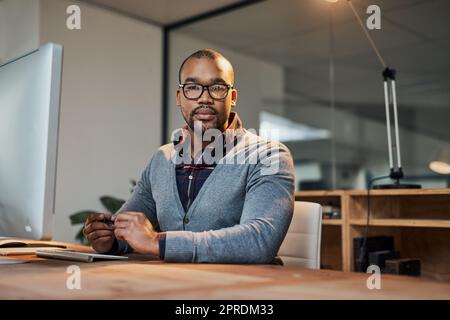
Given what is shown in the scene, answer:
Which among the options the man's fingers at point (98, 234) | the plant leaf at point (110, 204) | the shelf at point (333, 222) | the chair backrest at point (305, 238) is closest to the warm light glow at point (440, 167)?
the shelf at point (333, 222)

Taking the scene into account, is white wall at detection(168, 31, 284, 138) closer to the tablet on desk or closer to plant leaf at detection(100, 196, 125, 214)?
plant leaf at detection(100, 196, 125, 214)

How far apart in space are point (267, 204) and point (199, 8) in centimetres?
329

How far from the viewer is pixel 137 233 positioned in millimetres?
1129

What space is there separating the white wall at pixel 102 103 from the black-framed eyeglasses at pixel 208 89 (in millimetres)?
2434

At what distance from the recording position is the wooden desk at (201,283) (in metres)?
0.73

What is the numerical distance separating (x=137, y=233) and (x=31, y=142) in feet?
0.98

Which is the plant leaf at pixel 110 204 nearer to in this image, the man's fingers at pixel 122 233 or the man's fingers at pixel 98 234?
the man's fingers at pixel 98 234

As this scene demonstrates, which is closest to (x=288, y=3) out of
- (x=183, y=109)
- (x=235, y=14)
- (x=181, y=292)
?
(x=235, y=14)

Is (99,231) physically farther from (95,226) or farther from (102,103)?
(102,103)

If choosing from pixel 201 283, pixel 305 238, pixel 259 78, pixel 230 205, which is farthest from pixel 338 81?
pixel 201 283

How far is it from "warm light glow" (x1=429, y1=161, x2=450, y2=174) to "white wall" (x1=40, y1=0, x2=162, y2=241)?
2.32 metres

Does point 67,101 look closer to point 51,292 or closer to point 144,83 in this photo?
point 144,83

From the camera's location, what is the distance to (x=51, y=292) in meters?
0.76

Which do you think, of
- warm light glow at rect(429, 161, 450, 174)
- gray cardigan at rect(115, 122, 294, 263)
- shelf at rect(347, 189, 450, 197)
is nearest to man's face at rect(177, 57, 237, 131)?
gray cardigan at rect(115, 122, 294, 263)
